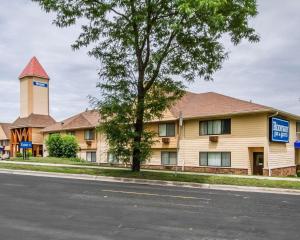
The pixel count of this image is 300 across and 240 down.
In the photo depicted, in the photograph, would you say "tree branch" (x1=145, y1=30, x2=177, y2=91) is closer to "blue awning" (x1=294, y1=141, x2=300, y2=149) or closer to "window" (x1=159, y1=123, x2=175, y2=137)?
"window" (x1=159, y1=123, x2=175, y2=137)

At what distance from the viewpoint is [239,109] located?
3186 cm

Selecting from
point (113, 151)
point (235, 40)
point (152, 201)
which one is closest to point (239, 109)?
point (235, 40)

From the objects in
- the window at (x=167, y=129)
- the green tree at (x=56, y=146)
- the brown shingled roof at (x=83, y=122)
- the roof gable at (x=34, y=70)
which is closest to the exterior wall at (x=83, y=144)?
the brown shingled roof at (x=83, y=122)

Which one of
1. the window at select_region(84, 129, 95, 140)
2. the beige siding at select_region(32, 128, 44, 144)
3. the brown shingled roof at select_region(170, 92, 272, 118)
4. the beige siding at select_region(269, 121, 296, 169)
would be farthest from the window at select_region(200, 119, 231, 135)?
the beige siding at select_region(32, 128, 44, 144)

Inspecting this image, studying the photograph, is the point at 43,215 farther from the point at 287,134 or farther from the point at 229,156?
the point at 287,134

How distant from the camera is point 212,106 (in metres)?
34.9

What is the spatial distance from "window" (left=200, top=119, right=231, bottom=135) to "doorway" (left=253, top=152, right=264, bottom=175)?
2.97 meters

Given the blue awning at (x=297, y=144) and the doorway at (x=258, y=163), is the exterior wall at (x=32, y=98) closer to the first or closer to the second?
the doorway at (x=258, y=163)

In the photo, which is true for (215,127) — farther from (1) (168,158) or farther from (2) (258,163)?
(1) (168,158)

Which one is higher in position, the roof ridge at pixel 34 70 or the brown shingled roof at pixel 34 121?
the roof ridge at pixel 34 70

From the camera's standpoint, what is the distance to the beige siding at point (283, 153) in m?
31.2

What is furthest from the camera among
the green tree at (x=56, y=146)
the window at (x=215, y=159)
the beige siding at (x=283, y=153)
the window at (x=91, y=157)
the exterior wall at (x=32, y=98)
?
the exterior wall at (x=32, y=98)

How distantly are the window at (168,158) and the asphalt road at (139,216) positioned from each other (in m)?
22.0

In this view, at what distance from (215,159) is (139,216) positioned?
24253 mm
